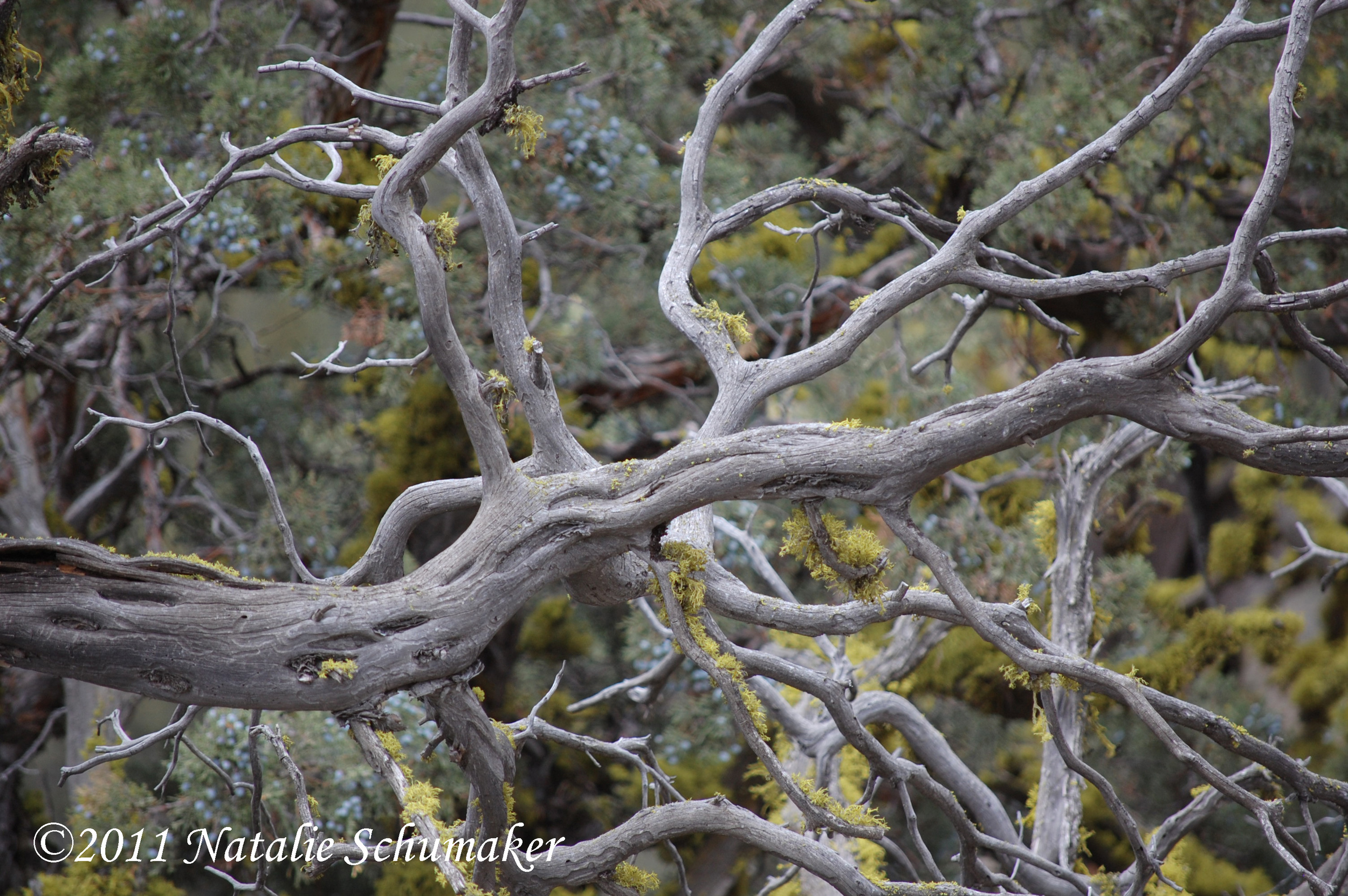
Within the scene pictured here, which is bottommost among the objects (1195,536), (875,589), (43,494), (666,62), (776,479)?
(1195,536)

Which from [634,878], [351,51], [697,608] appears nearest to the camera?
[697,608]

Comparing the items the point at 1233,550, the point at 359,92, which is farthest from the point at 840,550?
the point at 1233,550

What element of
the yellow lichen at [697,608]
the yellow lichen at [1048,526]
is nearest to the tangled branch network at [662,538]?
the yellow lichen at [697,608]

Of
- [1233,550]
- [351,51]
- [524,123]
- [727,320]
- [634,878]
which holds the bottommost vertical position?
[1233,550]

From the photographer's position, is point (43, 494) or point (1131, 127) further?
point (43, 494)

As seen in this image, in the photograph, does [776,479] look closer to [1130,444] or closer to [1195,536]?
[1130,444]

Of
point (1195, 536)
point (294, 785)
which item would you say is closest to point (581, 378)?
point (294, 785)

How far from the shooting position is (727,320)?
115 cm

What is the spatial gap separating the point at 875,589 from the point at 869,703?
70 cm

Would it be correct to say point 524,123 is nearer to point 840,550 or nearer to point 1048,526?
point 840,550

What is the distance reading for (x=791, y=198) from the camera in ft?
3.91

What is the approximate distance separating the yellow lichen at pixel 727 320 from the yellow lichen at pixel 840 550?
0.85 feet

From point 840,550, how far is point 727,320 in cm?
32

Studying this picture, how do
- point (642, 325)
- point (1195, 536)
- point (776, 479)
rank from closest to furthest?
point (776, 479) < point (642, 325) < point (1195, 536)
